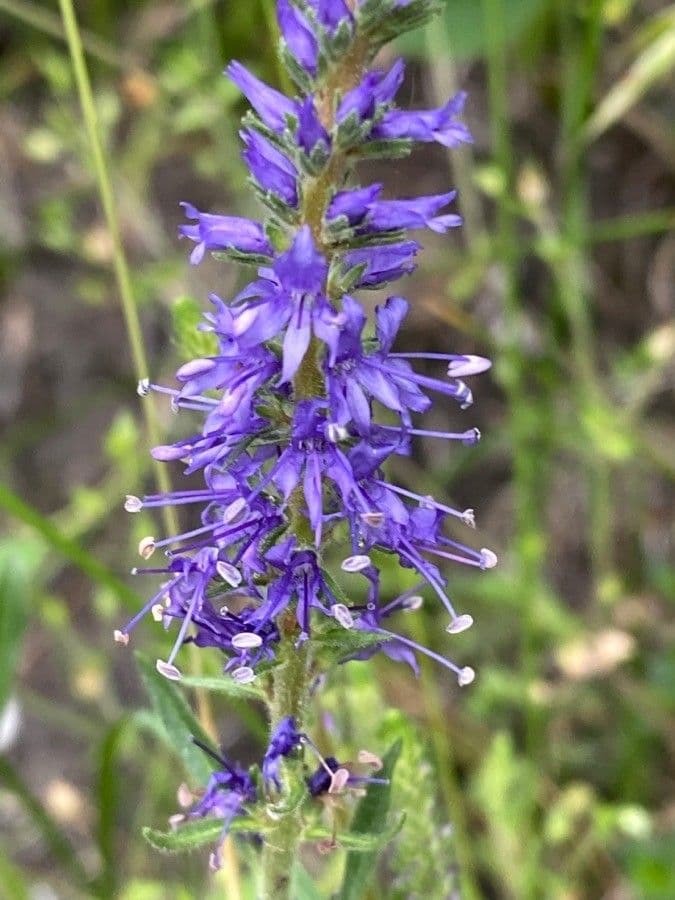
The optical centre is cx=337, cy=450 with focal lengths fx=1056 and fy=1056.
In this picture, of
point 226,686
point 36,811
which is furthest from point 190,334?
point 36,811

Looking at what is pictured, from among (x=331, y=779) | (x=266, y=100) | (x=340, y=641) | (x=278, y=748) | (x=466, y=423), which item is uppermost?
(x=266, y=100)

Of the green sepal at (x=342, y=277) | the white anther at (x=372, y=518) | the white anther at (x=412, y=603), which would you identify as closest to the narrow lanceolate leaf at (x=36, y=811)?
the white anther at (x=412, y=603)

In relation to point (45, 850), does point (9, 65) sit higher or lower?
higher

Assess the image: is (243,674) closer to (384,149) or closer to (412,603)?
(412,603)

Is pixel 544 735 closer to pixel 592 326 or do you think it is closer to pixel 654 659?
pixel 654 659

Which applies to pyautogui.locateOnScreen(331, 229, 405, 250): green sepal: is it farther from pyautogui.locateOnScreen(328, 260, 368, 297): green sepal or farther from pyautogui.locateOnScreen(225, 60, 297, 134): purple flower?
pyautogui.locateOnScreen(225, 60, 297, 134): purple flower

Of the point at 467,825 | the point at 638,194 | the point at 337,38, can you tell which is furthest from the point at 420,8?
the point at 638,194

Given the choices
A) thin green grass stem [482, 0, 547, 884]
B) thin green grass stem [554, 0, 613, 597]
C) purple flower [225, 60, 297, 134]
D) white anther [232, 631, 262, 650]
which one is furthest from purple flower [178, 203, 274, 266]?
thin green grass stem [554, 0, 613, 597]

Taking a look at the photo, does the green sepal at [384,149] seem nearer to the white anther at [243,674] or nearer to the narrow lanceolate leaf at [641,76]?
the white anther at [243,674]
